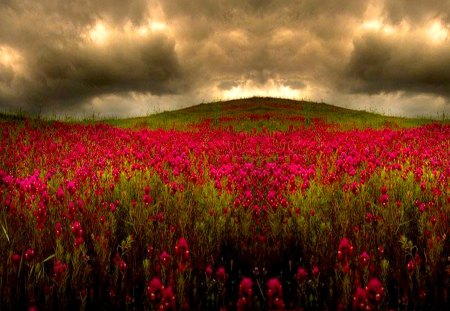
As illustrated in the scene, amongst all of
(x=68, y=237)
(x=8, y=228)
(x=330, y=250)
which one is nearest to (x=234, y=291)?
(x=330, y=250)

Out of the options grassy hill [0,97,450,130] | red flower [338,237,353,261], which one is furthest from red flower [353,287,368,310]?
grassy hill [0,97,450,130]

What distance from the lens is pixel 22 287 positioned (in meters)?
2.80

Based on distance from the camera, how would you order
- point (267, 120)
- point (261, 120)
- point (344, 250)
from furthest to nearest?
point (261, 120) → point (267, 120) → point (344, 250)

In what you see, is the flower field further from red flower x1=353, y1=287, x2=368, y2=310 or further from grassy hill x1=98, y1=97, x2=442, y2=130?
grassy hill x1=98, y1=97, x2=442, y2=130

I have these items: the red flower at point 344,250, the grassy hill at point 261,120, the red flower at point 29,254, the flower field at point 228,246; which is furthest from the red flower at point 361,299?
the grassy hill at point 261,120

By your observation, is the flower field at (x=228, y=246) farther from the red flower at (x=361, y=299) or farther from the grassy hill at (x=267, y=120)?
the grassy hill at (x=267, y=120)

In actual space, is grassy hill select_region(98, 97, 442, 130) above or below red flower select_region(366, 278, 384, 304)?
above

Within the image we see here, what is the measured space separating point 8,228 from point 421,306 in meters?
3.65

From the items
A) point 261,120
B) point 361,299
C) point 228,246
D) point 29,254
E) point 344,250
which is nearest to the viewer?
point 361,299

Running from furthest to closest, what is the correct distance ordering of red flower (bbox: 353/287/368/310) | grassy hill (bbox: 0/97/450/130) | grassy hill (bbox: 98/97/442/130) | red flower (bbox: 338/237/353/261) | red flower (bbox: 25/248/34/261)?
grassy hill (bbox: 98/97/442/130) < grassy hill (bbox: 0/97/450/130) < red flower (bbox: 25/248/34/261) < red flower (bbox: 338/237/353/261) < red flower (bbox: 353/287/368/310)

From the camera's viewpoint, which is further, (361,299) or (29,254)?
(29,254)

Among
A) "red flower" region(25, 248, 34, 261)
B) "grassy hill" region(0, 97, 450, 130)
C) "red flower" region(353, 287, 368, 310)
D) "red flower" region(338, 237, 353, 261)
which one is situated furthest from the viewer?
"grassy hill" region(0, 97, 450, 130)

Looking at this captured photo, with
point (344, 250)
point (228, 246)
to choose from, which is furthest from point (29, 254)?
point (344, 250)

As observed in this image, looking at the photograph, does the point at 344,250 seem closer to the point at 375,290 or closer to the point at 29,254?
the point at 375,290
